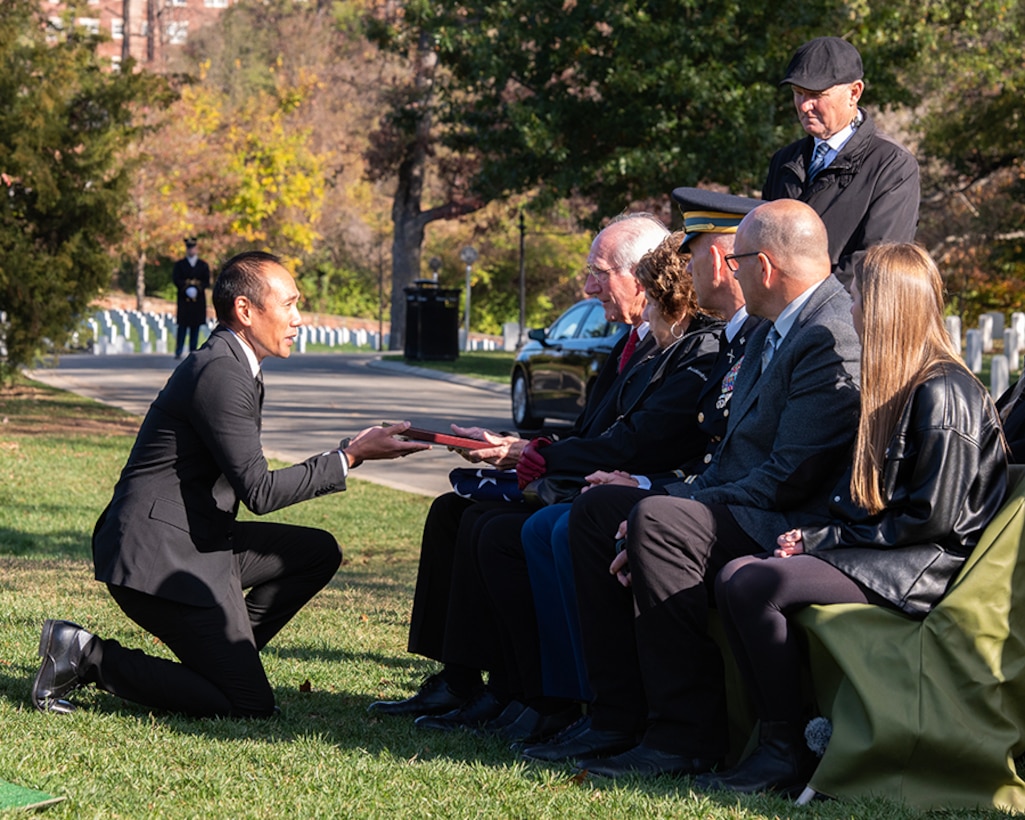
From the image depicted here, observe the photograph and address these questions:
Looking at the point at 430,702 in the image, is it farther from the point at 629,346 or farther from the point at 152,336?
the point at 152,336

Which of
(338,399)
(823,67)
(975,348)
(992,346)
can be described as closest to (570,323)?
(338,399)

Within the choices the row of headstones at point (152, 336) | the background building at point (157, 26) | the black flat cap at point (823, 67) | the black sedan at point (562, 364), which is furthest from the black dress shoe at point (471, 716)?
the background building at point (157, 26)

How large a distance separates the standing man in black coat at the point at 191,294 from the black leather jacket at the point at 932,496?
25.7m

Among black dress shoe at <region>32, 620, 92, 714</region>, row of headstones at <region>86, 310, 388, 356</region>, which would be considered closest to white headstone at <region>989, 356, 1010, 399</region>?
black dress shoe at <region>32, 620, 92, 714</region>

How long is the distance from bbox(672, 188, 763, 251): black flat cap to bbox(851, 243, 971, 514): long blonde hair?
0.82 meters

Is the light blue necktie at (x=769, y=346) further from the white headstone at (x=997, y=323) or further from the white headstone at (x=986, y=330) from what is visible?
the white headstone at (x=997, y=323)

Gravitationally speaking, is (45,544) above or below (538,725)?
below

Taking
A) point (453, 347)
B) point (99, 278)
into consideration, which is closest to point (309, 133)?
point (453, 347)

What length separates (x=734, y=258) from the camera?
4.78 m

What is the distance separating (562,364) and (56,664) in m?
13.4

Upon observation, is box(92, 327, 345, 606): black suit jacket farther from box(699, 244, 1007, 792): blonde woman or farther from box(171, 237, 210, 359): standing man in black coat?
box(171, 237, 210, 359): standing man in black coat

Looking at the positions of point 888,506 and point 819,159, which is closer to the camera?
point 888,506

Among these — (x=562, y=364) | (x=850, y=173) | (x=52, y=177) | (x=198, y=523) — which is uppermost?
(x=52, y=177)

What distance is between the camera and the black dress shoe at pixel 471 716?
543 centimetres
